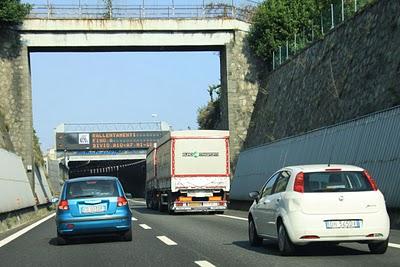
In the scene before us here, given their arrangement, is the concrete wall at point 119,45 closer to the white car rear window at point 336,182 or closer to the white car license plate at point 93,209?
the white car license plate at point 93,209

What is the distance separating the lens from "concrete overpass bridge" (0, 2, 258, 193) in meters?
44.0

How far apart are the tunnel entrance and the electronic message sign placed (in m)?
4.46

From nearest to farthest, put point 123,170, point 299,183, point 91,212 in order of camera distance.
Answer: point 299,183 → point 91,212 → point 123,170

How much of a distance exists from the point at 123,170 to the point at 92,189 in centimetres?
8877

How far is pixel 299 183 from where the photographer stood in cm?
1146

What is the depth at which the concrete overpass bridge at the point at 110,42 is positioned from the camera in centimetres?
4403

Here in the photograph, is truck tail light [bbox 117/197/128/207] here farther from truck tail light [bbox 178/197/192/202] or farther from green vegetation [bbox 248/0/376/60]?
green vegetation [bbox 248/0/376/60]

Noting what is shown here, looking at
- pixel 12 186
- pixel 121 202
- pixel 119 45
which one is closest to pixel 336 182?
pixel 121 202

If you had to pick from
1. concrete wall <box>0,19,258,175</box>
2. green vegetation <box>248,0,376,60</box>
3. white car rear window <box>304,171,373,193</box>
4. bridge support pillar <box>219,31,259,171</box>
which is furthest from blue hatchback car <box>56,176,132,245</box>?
bridge support pillar <box>219,31,259,171</box>

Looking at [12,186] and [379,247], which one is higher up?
[12,186]

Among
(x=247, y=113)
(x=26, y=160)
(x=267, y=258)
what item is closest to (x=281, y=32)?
(x=247, y=113)

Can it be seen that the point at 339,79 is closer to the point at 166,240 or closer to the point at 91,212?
the point at 166,240

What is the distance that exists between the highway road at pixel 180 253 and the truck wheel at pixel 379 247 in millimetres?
138

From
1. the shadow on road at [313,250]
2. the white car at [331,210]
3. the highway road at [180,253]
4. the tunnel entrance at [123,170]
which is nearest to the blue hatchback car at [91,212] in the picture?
the highway road at [180,253]
